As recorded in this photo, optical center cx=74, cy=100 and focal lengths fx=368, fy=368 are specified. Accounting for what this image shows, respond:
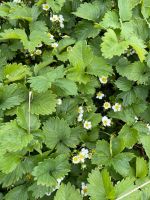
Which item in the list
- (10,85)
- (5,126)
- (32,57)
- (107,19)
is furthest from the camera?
(32,57)

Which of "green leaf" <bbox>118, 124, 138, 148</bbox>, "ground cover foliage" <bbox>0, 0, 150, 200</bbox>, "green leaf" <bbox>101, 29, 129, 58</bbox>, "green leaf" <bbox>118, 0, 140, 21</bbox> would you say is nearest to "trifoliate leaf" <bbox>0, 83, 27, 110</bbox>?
"ground cover foliage" <bbox>0, 0, 150, 200</bbox>

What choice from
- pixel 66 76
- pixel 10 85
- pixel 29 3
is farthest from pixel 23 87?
pixel 29 3

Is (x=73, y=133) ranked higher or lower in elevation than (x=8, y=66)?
lower

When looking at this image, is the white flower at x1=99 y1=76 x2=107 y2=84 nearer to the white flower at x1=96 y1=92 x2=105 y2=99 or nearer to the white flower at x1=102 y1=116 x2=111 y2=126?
the white flower at x1=96 y1=92 x2=105 y2=99

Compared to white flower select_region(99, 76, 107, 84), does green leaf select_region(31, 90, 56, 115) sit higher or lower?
higher

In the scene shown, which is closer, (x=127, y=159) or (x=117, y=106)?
(x=127, y=159)

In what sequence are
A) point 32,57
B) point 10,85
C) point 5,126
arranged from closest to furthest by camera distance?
point 5,126, point 10,85, point 32,57

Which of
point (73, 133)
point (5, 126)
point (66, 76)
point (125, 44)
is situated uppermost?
point (125, 44)

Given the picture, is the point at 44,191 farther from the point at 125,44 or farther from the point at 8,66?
the point at 125,44
